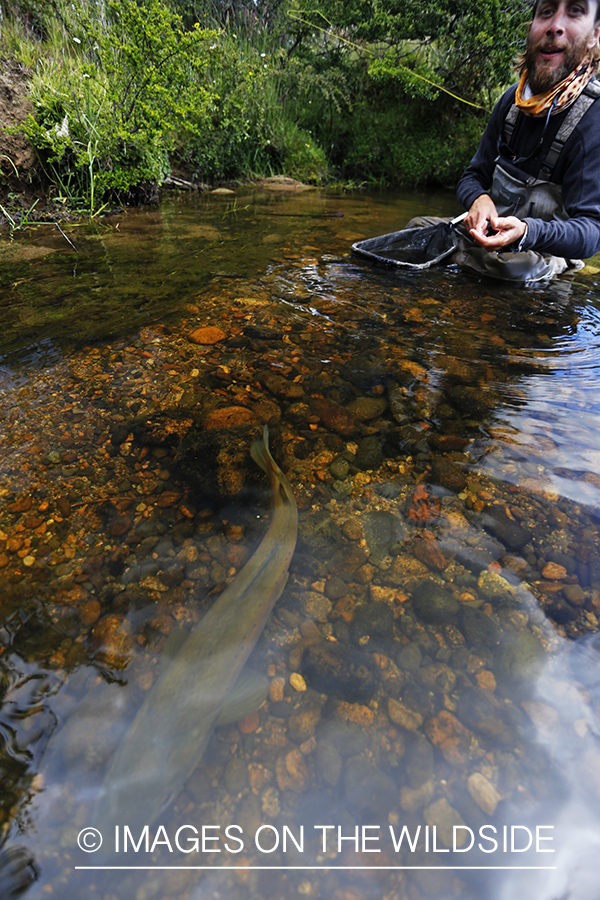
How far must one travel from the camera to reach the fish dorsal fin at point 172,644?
1368 mm

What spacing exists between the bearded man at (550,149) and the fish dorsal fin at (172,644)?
339 cm

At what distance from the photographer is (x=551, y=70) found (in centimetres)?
344

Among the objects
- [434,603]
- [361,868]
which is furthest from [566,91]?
[361,868]

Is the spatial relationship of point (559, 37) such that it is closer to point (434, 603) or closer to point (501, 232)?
point (501, 232)

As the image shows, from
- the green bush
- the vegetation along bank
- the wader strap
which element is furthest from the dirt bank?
the wader strap

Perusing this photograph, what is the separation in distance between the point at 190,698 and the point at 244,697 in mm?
158

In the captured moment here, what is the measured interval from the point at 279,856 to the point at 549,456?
1901 mm

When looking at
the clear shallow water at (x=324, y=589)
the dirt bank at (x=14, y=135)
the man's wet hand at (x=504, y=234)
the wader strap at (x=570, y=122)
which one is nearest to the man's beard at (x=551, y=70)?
the wader strap at (x=570, y=122)

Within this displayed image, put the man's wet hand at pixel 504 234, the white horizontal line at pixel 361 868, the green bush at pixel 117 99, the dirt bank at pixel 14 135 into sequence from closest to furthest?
the white horizontal line at pixel 361 868 < the man's wet hand at pixel 504 234 < the green bush at pixel 117 99 < the dirt bank at pixel 14 135

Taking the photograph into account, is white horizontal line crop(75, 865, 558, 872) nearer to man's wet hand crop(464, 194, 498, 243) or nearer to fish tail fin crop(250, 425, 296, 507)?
fish tail fin crop(250, 425, 296, 507)

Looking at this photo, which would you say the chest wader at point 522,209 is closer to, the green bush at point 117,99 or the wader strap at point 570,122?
the wader strap at point 570,122

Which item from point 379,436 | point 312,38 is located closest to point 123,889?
point 379,436

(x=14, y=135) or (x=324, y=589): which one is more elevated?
(x=14, y=135)

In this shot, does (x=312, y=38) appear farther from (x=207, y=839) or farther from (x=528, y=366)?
(x=207, y=839)
